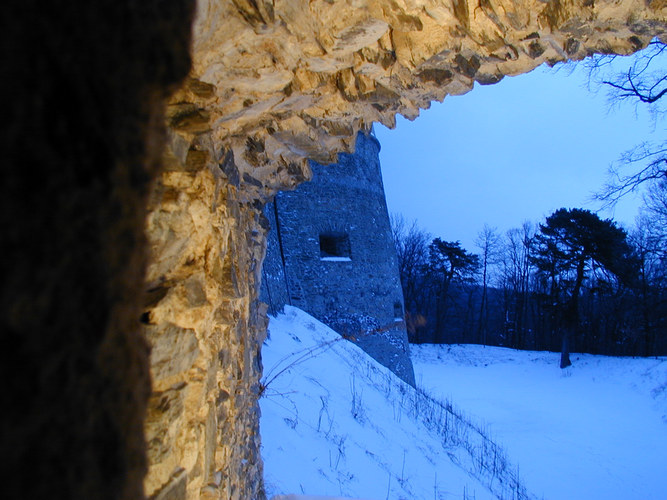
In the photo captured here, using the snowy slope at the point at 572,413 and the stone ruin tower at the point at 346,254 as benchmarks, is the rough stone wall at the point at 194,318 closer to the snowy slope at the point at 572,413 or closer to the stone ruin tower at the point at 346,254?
the snowy slope at the point at 572,413

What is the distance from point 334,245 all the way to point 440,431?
20.2 feet

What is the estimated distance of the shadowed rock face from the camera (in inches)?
15.9

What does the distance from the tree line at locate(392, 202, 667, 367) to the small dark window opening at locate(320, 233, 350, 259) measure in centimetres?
899

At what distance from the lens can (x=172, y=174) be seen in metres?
1.40

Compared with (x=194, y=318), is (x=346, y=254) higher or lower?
higher

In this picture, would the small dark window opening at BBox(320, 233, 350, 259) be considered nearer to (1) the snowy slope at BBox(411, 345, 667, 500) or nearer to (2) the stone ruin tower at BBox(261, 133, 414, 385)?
(2) the stone ruin tower at BBox(261, 133, 414, 385)

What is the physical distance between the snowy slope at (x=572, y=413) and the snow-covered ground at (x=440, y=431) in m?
0.03

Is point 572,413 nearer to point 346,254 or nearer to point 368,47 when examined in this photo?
point 346,254

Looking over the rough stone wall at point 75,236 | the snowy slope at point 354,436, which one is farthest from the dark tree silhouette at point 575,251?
the rough stone wall at point 75,236

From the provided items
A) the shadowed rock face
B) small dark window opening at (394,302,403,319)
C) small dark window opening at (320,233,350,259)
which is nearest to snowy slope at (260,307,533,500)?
the shadowed rock face

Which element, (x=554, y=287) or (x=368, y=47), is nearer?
(x=368, y=47)

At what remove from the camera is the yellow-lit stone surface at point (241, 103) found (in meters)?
1.28

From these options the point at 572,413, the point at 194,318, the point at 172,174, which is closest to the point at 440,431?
the point at 194,318

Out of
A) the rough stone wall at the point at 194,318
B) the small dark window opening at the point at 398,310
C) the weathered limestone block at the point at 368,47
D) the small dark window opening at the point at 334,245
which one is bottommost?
the rough stone wall at the point at 194,318
